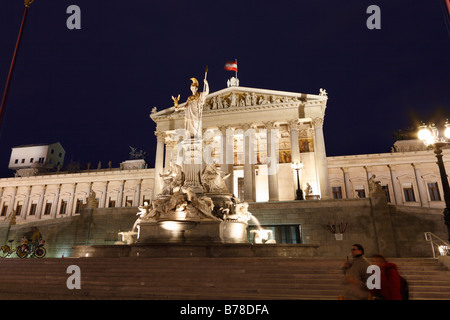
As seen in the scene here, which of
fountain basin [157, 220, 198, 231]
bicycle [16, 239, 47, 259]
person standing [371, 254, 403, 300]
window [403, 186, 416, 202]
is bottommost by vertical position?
person standing [371, 254, 403, 300]

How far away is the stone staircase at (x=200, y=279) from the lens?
804 centimetres

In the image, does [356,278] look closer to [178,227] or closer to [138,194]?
[178,227]

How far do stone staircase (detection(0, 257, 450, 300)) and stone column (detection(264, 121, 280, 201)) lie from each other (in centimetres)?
2245

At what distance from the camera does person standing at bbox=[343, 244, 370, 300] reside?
172 inches

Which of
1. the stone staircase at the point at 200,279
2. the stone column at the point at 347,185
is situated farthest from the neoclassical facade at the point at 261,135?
the stone staircase at the point at 200,279

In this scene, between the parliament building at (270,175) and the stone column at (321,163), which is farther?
the stone column at (321,163)

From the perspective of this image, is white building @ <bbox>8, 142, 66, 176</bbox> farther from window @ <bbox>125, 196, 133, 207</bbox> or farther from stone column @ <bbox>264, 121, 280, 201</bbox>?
stone column @ <bbox>264, 121, 280, 201</bbox>

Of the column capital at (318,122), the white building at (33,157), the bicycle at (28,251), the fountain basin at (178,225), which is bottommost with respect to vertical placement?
the bicycle at (28,251)

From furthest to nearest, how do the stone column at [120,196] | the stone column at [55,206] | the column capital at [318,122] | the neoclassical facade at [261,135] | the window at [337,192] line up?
the stone column at [55,206], the stone column at [120,196], the window at [337,192], the column capital at [318,122], the neoclassical facade at [261,135]

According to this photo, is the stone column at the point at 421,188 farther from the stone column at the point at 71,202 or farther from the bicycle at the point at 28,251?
the stone column at the point at 71,202

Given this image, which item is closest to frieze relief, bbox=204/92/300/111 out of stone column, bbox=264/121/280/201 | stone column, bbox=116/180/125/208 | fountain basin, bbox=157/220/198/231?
stone column, bbox=264/121/280/201

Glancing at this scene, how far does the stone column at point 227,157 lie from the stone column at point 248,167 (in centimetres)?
180
